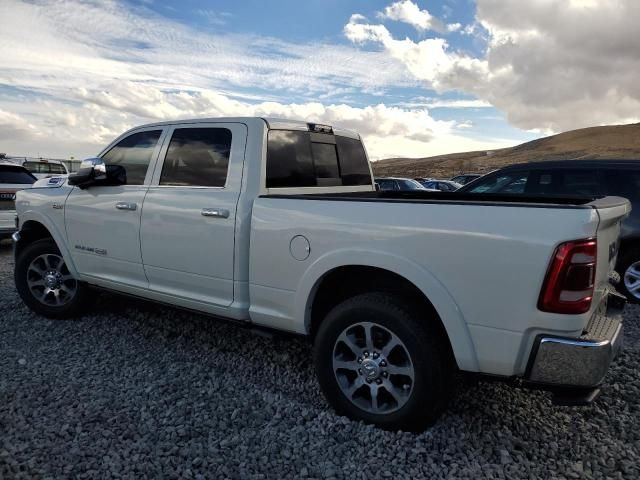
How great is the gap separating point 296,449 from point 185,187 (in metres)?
2.09

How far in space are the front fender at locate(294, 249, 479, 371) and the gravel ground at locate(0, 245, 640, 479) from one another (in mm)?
628

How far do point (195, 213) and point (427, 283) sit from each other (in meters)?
1.83

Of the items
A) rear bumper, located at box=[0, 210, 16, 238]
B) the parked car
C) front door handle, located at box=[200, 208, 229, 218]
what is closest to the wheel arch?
front door handle, located at box=[200, 208, 229, 218]

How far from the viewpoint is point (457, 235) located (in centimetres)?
246

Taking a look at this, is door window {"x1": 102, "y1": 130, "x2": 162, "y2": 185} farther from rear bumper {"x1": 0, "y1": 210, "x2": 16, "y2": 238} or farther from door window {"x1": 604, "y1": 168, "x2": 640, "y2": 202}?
door window {"x1": 604, "y1": 168, "x2": 640, "y2": 202}

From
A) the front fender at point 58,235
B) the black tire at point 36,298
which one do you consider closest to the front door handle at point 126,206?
the front fender at point 58,235

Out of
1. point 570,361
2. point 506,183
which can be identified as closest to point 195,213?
point 570,361

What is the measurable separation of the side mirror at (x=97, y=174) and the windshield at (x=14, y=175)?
18.4 feet

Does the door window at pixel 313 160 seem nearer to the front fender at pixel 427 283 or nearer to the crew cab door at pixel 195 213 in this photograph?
the crew cab door at pixel 195 213

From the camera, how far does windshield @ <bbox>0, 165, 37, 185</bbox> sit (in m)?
8.71

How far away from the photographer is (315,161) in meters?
4.02

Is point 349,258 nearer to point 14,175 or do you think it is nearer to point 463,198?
point 463,198

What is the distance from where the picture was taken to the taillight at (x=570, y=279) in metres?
2.22

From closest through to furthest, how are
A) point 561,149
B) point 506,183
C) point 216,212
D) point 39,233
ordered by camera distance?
point 216,212 → point 39,233 → point 506,183 → point 561,149
